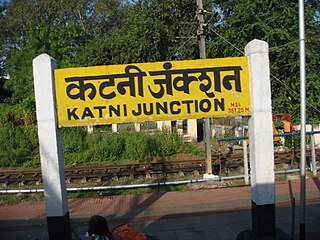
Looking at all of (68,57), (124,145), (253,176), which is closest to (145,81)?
(253,176)

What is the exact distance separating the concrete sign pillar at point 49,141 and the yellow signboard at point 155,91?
0.20m

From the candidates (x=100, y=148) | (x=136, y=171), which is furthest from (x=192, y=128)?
(x=136, y=171)

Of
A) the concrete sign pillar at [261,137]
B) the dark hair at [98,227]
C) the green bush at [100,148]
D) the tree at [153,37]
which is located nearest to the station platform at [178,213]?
the concrete sign pillar at [261,137]

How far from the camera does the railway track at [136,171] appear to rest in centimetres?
1119

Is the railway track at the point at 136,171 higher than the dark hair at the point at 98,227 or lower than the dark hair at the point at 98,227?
lower

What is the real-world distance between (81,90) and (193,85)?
1.81 metres

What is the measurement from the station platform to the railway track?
1968mm

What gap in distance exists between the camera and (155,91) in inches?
209

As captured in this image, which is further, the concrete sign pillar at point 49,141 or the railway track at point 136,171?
the railway track at point 136,171

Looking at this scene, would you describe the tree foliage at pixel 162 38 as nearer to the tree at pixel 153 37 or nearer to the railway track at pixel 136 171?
the tree at pixel 153 37

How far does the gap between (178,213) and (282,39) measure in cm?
1449

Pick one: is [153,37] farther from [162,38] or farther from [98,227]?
[98,227]

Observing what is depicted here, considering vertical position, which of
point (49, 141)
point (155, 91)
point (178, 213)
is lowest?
point (178, 213)

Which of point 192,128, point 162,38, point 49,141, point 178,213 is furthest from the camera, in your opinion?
point 162,38
